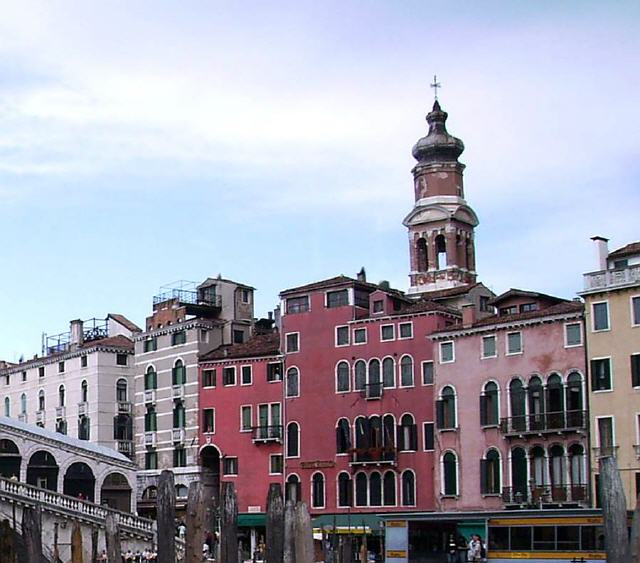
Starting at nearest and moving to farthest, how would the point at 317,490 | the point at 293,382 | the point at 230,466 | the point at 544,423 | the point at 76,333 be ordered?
the point at 544,423 → the point at 317,490 → the point at 293,382 → the point at 230,466 → the point at 76,333

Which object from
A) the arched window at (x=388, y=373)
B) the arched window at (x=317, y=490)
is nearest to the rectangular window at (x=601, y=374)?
the arched window at (x=388, y=373)

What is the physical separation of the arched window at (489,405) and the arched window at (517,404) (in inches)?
26.6

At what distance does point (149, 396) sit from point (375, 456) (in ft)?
39.1

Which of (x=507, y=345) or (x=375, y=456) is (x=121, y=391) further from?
(x=507, y=345)

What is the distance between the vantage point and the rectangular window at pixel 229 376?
50.8 m

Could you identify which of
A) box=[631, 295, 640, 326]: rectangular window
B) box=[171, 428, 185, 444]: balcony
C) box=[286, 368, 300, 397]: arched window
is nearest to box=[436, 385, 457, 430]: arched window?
box=[286, 368, 300, 397]: arched window

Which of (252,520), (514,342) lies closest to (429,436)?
(514,342)

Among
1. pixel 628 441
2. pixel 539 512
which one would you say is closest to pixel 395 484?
pixel 628 441

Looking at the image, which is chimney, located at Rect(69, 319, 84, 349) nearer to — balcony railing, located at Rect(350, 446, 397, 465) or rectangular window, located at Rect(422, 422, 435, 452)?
balcony railing, located at Rect(350, 446, 397, 465)

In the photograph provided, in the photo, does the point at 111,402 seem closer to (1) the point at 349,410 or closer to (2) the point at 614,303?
(1) the point at 349,410

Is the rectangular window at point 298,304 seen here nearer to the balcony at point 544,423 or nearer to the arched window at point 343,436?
the arched window at point 343,436

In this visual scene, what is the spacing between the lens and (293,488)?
48844 millimetres

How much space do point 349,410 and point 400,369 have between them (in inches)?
105

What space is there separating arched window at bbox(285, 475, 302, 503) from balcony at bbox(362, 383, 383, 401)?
445 cm
